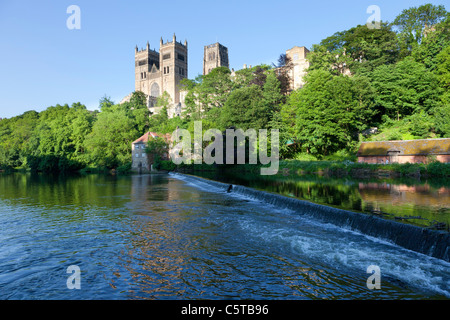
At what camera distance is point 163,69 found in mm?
145000

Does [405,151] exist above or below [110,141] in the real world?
below

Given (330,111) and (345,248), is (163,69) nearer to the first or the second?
(330,111)

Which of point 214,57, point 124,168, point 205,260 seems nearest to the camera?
point 205,260

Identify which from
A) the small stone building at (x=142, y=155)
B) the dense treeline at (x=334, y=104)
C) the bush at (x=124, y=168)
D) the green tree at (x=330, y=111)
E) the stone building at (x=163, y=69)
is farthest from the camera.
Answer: the stone building at (x=163, y=69)

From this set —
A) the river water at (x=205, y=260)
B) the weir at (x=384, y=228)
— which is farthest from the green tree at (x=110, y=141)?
the weir at (x=384, y=228)

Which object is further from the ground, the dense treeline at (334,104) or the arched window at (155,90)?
the arched window at (155,90)

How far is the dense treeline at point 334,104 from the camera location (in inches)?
1930

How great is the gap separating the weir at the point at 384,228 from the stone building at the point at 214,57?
428ft

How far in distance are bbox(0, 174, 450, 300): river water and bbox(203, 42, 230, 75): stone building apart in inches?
5211

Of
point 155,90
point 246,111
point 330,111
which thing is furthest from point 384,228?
point 155,90

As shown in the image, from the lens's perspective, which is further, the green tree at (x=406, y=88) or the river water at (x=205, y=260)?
the green tree at (x=406, y=88)

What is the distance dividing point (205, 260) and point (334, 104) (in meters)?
44.8

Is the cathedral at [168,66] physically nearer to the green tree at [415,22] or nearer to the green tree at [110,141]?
the green tree at [110,141]
